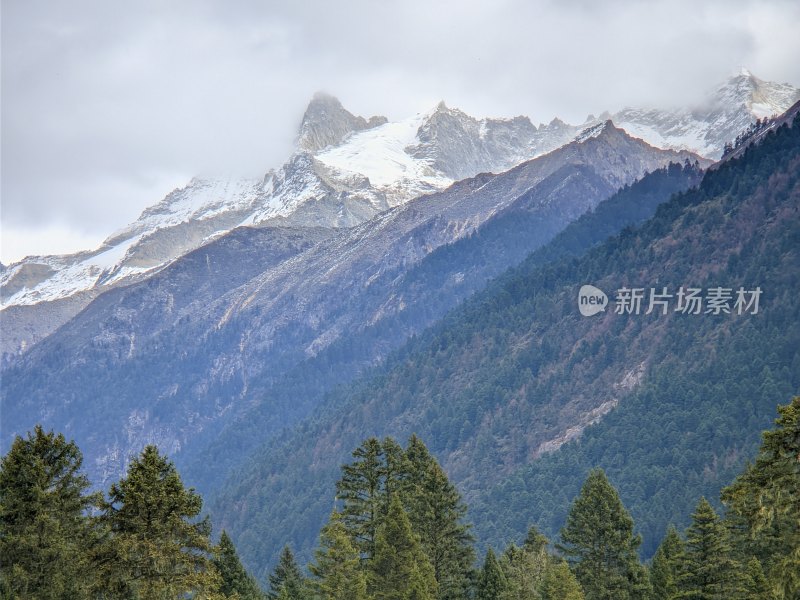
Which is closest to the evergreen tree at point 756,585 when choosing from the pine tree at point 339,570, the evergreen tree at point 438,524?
the evergreen tree at point 438,524

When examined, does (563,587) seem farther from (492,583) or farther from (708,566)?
(708,566)

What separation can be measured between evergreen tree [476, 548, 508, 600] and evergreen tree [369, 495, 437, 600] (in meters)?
5.06

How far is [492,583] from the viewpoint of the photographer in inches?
2317

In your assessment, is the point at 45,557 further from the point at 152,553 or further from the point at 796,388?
the point at 796,388

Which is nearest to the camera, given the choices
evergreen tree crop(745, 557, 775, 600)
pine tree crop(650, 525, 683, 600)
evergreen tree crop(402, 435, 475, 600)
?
evergreen tree crop(745, 557, 775, 600)

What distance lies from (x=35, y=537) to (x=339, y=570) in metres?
17.4

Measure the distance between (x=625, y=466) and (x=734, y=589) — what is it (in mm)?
150791

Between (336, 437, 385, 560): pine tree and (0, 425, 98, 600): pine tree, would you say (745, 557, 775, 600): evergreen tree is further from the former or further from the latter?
(0, 425, 98, 600): pine tree

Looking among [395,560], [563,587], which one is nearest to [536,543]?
[563,587]

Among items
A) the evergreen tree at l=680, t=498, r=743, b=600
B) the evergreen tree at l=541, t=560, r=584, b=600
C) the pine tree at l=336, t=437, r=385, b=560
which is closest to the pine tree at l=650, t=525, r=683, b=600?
the evergreen tree at l=541, t=560, r=584, b=600

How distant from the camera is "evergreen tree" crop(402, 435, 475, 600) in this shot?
60125mm

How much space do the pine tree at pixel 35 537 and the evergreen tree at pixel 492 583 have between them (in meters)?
25.6

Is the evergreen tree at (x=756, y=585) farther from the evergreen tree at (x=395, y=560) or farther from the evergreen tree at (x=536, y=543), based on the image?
the evergreen tree at (x=536, y=543)

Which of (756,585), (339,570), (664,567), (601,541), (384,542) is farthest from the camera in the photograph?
(601,541)
